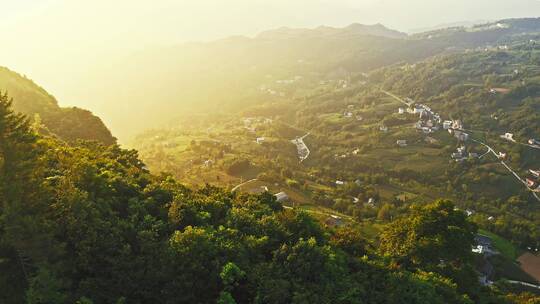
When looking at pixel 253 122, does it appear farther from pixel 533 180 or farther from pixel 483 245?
pixel 483 245

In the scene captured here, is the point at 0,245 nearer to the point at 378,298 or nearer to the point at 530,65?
the point at 378,298

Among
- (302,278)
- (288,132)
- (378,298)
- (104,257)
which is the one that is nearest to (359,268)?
(378,298)

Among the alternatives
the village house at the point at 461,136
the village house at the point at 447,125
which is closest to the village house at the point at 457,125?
the village house at the point at 447,125

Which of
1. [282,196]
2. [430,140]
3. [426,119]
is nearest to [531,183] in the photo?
[430,140]

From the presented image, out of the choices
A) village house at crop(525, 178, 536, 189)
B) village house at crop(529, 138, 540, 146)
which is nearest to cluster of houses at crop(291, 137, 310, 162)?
village house at crop(525, 178, 536, 189)

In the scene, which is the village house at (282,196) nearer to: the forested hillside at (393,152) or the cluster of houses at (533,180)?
the forested hillside at (393,152)

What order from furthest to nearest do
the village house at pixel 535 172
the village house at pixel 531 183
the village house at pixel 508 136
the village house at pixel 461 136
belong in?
the village house at pixel 461 136, the village house at pixel 508 136, the village house at pixel 535 172, the village house at pixel 531 183

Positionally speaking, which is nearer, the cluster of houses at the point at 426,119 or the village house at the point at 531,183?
the village house at the point at 531,183
